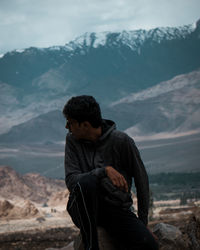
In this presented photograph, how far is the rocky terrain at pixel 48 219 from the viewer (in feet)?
15.2

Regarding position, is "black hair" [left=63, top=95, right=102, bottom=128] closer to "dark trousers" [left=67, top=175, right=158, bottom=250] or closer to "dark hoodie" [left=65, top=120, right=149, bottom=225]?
"dark hoodie" [left=65, top=120, right=149, bottom=225]

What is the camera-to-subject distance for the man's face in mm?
3377

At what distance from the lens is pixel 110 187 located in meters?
3.28

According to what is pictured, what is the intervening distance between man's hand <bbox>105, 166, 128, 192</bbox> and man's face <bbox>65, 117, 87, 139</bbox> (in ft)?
1.03

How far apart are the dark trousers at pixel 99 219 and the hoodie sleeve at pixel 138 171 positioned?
0.42 feet

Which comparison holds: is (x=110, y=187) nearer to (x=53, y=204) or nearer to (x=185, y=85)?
(x=53, y=204)

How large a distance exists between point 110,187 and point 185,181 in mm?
54774

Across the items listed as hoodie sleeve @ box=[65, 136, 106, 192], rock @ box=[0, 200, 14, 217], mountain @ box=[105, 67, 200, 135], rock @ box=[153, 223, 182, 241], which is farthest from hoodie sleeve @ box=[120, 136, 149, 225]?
mountain @ box=[105, 67, 200, 135]

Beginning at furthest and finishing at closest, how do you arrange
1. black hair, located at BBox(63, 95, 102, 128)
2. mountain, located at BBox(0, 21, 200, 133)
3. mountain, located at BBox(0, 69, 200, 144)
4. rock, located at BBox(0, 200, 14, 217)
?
mountain, located at BBox(0, 21, 200, 133)
mountain, located at BBox(0, 69, 200, 144)
rock, located at BBox(0, 200, 14, 217)
black hair, located at BBox(63, 95, 102, 128)

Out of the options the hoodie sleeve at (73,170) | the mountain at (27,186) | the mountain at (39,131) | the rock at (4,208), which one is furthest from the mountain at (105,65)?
the hoodie sleeve at (73,170)

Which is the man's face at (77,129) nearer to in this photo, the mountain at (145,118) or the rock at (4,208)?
the rock at (4,208)

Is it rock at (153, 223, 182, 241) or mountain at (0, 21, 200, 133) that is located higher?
mountain at (0, 21, 200, 133)

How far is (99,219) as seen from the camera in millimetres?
3436

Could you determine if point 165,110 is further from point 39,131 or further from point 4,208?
point 4,208
